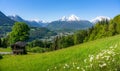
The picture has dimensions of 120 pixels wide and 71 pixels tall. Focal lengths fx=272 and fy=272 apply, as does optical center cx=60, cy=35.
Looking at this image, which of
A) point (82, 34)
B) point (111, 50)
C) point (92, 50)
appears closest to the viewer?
point (111, 50)

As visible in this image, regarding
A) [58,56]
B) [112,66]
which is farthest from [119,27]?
[112,66]

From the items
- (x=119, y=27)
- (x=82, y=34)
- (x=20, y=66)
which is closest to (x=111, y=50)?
(x=20, y=66)

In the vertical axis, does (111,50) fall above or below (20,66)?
above

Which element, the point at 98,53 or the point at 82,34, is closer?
the point at 98,53

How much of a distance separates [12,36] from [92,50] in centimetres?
11439

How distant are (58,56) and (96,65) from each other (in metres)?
10.3

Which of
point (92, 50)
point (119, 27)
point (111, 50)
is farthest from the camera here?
point (119, 27)

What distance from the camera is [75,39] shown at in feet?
631

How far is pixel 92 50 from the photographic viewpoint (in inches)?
1299

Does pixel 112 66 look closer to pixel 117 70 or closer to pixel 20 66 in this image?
pixel 117 70

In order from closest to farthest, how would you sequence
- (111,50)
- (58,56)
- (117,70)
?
(117,70), (111,50), (58,56)

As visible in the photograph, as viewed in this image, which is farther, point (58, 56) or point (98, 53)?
point (58, 56)

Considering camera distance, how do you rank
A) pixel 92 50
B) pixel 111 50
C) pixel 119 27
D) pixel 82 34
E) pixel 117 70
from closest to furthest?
pixel 117 70
pixel 111 50
pixel 92 50
pixel 119 27
pixel 82 34

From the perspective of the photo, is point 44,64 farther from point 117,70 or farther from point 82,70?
point 117,70
